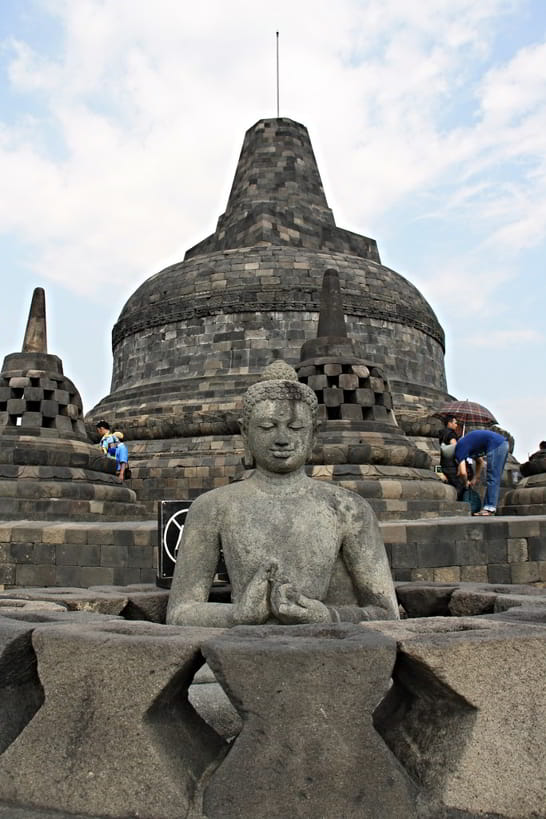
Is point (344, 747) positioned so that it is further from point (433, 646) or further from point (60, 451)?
point (60, 451)

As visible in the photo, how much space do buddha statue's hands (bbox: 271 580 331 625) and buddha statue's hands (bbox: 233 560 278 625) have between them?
0.03m

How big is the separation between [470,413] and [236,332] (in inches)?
248

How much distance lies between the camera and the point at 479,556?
719cm

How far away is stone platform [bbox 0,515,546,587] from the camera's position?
23.5 ft

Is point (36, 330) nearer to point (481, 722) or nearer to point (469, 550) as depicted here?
point (469, 550)

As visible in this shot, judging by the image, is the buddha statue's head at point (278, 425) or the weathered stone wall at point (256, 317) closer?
the buddha statue's head at point (278, 425)

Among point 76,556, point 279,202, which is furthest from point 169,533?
point 279,202

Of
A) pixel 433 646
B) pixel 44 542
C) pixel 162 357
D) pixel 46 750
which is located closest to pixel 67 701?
pixel 46 750

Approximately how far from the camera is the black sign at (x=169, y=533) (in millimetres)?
5262

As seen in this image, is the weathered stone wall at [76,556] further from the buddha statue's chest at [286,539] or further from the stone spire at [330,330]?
the stone spire at [330,330]

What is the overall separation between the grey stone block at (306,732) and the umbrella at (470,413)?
1498cm

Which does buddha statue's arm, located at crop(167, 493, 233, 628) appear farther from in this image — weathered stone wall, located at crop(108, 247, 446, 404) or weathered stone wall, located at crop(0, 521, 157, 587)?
weathered stone wall, located at crop(108, 247, 446, 404)

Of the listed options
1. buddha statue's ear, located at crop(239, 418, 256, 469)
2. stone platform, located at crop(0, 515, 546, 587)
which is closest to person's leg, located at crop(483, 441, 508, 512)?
stone platform, located at crop(0, 515, 546, 587)

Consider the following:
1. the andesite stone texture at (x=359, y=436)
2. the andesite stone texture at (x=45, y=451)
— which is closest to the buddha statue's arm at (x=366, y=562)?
the andesite stone texture at (x=359, y=436)
